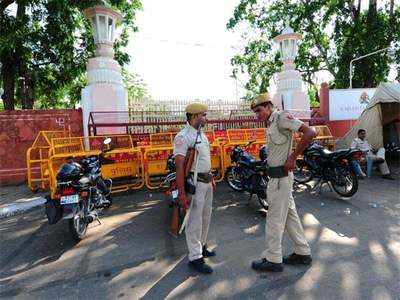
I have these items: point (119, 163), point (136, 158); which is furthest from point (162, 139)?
point (119, 163)

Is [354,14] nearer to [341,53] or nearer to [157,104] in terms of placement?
[341,53]

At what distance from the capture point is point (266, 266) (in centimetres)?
354

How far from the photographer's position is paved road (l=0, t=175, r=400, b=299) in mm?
3234

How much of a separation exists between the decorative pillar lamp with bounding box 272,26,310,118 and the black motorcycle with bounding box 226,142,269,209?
6.88 meters

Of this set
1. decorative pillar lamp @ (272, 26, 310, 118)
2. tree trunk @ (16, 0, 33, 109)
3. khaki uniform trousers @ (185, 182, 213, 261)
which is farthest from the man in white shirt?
tree trunk @ (16, 0, 33, 109)

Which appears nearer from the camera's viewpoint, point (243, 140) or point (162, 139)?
point (162, 139)

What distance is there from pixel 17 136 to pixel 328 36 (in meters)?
20.8

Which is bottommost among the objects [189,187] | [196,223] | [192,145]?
[196,223]

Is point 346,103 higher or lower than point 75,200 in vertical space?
higher

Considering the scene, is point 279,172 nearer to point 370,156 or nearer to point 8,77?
point 370,156

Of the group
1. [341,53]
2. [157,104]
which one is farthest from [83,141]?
[341,53]

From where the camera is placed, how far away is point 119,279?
3.55 m

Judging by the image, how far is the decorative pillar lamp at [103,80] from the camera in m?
10.1

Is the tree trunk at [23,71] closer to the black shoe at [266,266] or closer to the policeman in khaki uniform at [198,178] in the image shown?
the policeman in khaki uniform at [198,178]
